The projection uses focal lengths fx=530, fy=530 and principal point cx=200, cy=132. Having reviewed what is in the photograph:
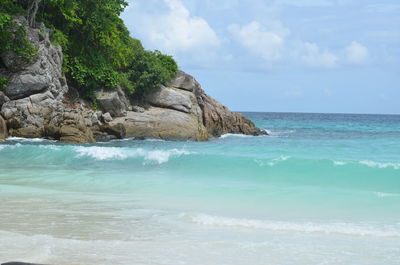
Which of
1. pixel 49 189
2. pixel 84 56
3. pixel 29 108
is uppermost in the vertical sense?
pixel 84 56

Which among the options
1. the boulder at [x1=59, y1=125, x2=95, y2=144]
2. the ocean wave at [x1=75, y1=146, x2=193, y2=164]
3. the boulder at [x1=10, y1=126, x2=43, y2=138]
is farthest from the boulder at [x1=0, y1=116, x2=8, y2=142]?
the ocean wave at [x1=75, y1=146, x2=193, y2=164]

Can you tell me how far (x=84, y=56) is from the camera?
3081cm

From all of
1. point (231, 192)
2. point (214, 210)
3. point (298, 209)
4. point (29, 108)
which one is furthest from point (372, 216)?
point (29, 108)

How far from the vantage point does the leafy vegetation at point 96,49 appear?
2952cm

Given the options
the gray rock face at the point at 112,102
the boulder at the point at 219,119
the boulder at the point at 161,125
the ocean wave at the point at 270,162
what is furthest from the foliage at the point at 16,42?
the ocean wave at the point at 270,162

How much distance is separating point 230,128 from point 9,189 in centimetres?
2483

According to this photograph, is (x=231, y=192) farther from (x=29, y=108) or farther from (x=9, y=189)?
(x=29, y=108)

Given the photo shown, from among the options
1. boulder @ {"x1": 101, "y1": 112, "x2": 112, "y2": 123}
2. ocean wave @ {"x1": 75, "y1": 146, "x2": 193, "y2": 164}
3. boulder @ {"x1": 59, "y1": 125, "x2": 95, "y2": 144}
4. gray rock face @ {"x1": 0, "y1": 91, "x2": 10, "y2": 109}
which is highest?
gray rock face @ {"x1": 0, "y1": 91, "x2": 10, "y2": 109}

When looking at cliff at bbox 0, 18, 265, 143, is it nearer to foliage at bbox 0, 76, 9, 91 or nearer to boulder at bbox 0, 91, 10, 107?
boulder at bbox 0, 91, 10, 107

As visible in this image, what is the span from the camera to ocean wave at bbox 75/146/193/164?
20.3 metres

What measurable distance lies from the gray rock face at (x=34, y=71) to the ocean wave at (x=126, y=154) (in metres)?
6.56

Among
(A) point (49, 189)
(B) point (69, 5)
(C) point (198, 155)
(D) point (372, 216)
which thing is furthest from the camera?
(B) point (69, 5)

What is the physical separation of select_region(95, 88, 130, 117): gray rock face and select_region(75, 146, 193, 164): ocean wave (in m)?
7.84

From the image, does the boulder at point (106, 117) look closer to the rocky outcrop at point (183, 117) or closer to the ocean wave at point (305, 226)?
the rocky outcrop at point (183, 117)
